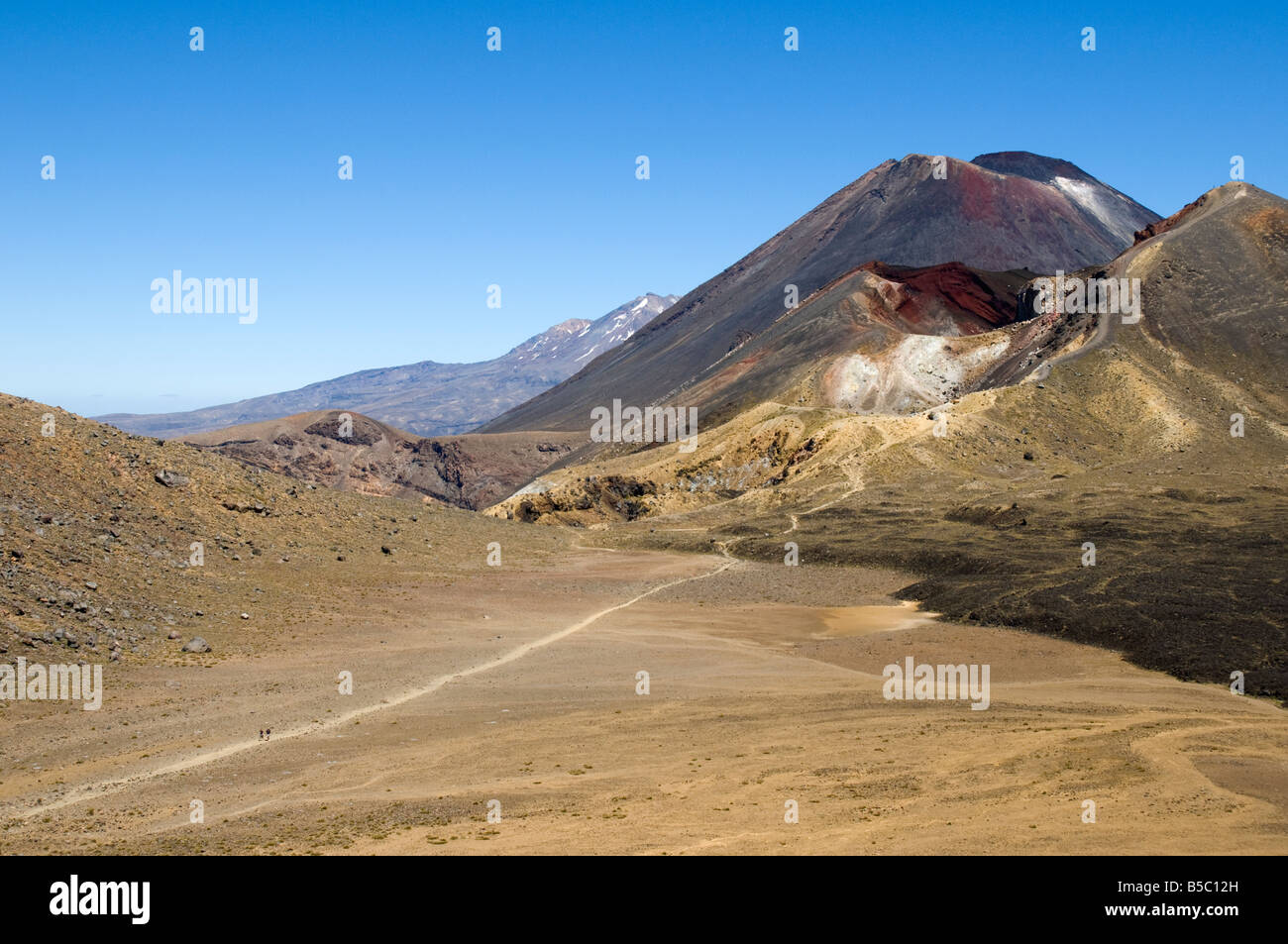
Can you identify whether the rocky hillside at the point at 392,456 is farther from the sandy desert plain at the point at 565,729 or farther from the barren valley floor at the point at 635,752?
the barren valley floor at the point at 635,752

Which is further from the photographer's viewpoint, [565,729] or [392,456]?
[392,456]

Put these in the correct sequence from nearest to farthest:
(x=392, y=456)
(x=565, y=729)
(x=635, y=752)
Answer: (x=635, y=752) < (x=565, y=729) < (x=392, y=456)

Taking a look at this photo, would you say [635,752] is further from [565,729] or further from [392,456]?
[392,456]

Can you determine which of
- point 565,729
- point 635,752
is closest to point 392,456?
point 565,729

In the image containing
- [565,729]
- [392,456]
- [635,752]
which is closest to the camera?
[635,752]

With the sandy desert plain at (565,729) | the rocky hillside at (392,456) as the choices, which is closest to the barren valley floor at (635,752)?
the sandy desert plain at (565,729)

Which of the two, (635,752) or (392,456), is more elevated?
(392,456)


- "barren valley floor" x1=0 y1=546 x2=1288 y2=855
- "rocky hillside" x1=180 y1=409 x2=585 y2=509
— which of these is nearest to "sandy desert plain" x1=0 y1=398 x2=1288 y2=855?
"barren valley floor" x1=0 y1=546 x2=1288 y2=855
